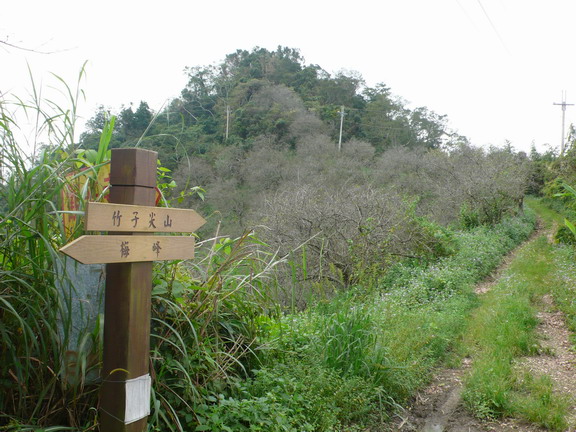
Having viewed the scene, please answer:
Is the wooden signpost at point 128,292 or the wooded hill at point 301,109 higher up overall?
the wooded hill at point 301,109

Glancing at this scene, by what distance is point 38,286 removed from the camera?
2.24 meters

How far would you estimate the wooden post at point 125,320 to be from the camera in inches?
84.2

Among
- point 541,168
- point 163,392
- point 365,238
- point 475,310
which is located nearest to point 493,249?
point 365,238

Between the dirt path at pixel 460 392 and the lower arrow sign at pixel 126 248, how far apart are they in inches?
92.0

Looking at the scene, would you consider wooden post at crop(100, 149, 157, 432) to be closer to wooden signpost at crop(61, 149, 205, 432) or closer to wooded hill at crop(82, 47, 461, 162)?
wooden signpost at crop(61, 149, 205, 432)

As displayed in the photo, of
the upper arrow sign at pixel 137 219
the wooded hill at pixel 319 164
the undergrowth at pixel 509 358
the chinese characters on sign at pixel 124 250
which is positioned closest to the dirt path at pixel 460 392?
the undergrowth at pixel 509 358

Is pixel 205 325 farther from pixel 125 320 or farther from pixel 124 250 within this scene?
pixel 124 250

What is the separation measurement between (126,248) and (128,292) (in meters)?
0.21

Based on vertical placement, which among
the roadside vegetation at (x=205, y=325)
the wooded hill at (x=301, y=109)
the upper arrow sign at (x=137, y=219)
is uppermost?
the wooded hill at (x=301, y=109)

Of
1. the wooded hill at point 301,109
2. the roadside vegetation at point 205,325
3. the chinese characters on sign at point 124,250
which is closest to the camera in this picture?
the chinese characters on sign at point 124,250

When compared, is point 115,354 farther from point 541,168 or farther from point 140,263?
point 541,168

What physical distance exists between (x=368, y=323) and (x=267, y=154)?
87.7ft

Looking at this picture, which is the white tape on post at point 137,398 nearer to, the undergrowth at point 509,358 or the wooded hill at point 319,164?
the wooded hill at point 319,164

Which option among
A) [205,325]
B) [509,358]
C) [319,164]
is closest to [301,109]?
[319,164]
